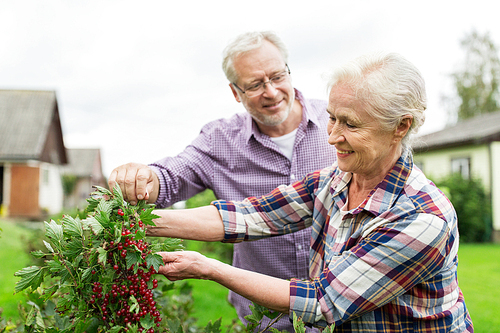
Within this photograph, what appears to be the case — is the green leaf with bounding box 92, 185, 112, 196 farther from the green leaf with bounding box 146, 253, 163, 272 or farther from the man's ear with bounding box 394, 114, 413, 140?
the man's ear with bounding box 394, 114, 413, 140

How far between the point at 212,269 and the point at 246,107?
158 cm

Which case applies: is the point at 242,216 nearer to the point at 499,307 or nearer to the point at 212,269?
the point at 212,269

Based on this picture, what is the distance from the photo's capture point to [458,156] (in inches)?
767

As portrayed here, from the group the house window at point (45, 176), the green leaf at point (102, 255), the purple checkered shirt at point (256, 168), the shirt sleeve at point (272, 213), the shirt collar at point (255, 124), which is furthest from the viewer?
the house window at point (45, 176)

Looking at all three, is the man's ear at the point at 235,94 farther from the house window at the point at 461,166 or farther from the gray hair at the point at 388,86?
the house window at the point at 461,166

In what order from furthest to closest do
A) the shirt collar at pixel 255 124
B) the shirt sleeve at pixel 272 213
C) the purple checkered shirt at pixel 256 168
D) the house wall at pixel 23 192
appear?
the house wall at pixel 23 192
the shirt collar at pixel 255 124
the purple checkered shirt at pixel 256 168
the shirt sleeve at pixel 272 213

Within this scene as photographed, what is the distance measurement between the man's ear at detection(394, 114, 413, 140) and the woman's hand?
105 centimetres

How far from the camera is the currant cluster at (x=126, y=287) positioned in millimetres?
1651

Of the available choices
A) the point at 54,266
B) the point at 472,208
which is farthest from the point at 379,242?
the point at 472,208

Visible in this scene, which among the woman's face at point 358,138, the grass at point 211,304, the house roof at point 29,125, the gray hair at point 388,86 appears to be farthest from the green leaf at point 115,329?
the house roof at point 29,125

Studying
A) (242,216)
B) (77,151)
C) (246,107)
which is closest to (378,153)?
(242,216)

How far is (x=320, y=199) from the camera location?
2.29 m

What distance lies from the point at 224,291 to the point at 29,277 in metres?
5.54

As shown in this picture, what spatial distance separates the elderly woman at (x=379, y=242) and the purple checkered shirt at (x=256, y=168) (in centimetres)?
93
